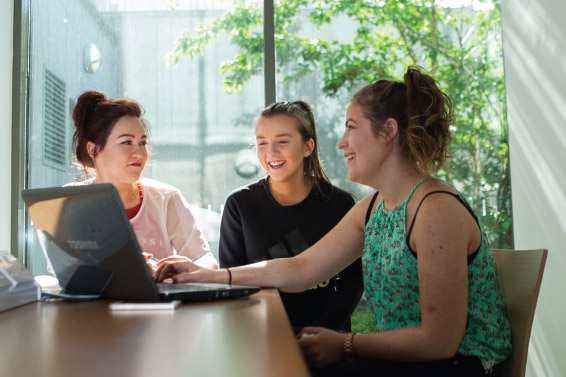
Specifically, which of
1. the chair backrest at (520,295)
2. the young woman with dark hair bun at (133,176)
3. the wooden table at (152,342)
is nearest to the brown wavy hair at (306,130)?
the young woman with dark hair bun at (133,176)

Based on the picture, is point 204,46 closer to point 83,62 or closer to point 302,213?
point 83,62

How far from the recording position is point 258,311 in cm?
110

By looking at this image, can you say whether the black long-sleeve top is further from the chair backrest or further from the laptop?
the laptop

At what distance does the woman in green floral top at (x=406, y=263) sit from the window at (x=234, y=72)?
1735 millimetres

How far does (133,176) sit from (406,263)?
51.6 inches

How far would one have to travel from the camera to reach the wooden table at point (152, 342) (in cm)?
66

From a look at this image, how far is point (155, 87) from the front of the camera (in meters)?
3.51

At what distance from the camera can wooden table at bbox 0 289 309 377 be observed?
2.16 ft

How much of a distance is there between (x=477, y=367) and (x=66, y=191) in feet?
3.19

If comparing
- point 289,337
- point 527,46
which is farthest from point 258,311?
point 527,46

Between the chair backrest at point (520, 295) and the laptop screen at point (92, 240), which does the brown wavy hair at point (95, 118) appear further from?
the chair backrest at point (520, 295)

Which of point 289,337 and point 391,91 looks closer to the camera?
point 289,337

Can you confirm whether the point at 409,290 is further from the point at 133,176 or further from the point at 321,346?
the point at 133,176

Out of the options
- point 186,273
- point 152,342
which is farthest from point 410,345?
point 152,342
